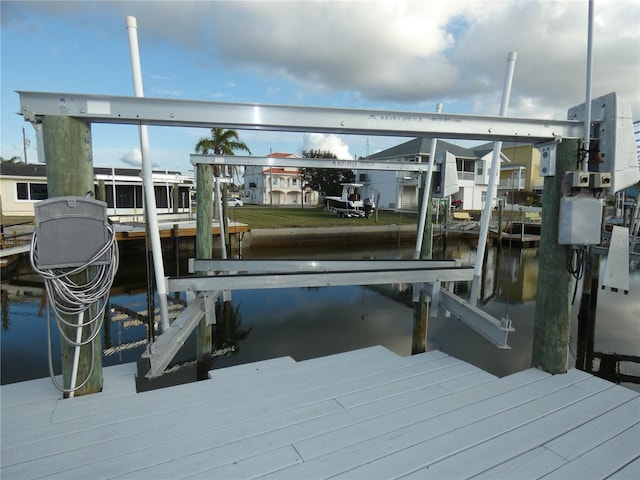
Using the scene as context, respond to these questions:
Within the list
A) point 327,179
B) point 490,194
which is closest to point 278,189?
point 327,179

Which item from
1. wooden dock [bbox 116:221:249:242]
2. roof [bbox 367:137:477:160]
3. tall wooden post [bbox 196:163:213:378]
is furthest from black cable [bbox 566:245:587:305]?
roof [bbox 367:137:477:160]

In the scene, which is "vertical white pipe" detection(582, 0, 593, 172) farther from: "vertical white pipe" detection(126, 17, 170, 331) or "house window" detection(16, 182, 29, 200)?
"house window" detection(16, 182, 29, 200)

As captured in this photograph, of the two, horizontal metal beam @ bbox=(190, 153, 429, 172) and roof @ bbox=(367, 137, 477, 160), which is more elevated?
roof @ bbox=(367, 137, 477, 160)

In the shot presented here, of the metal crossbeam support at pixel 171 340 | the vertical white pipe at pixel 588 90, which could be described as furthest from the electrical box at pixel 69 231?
the vertical white pipe at pixel 588 90

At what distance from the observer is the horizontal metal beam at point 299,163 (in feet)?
18.8

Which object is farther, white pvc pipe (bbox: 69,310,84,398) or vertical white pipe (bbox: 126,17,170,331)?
vertical white pipe (bbox: 126,17,170,331)

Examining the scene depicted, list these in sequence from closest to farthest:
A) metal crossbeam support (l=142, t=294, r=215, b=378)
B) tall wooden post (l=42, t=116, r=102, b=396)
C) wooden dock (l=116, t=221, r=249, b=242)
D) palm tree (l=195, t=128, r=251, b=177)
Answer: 1. tall wooden post (l=42, t=116, r=102, b=396)
2. metal crossbeam support (l=142, t=294, r=215, b=378)
3. wooden dock (l=116, t=221, r=249, b=242)
4. palm tree (l=195, t=128, r=251, b=177)

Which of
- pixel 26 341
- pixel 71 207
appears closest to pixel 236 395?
pixel 71 207

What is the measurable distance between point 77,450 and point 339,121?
2.71 m

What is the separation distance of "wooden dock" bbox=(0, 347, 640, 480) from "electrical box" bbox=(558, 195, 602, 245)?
1136 millimetres

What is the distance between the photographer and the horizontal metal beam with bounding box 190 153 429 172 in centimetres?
572

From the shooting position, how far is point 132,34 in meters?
2.87

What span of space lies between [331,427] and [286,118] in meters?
2.18

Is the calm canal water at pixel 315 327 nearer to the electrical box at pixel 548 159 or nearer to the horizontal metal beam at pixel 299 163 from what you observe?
the horizontal metal beam at pixel 299 163
